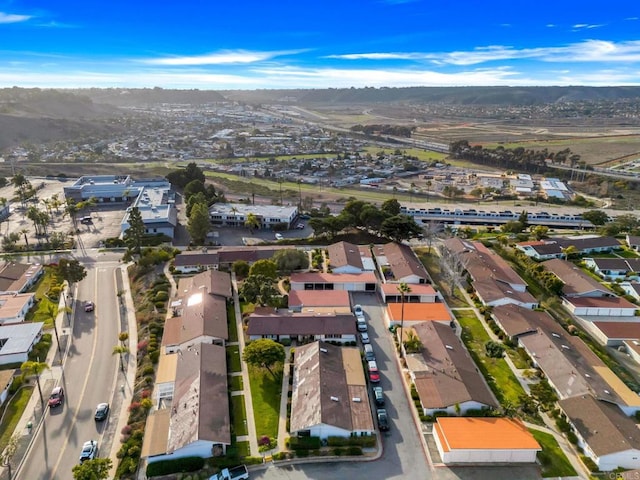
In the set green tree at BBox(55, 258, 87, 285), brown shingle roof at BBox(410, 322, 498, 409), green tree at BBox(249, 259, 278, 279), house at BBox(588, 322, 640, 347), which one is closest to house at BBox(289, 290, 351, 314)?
green tree at BBox(249, 259, 278, 279)

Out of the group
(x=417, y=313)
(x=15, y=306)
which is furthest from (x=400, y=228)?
(x=15, y=306)

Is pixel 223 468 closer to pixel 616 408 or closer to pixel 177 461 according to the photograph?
pixel 177 461

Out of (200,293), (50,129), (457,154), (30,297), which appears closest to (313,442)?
(200,293)

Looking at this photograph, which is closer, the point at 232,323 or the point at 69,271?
the point at 232,323

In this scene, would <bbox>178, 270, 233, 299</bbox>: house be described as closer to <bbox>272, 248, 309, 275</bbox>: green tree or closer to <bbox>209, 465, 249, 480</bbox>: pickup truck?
<bbox>272, 248, 309, 275</bbox>: green tree

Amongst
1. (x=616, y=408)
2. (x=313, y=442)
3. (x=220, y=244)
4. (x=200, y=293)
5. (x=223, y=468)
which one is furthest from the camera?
(x=220, y=244)

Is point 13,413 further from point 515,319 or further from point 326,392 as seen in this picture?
point 515,319
